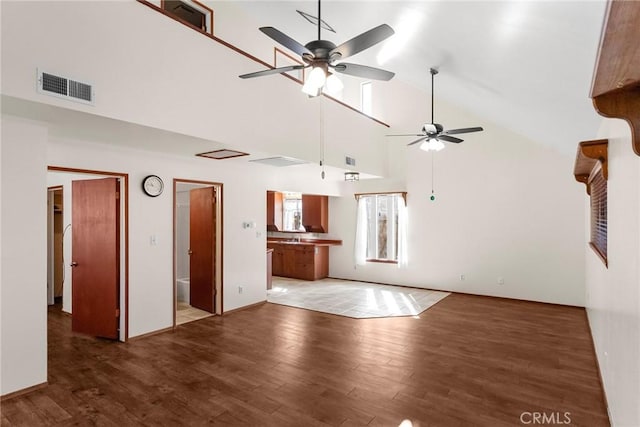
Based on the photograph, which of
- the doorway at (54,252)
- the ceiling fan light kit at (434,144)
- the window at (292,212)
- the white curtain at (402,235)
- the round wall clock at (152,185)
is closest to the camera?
the round wall clock at (152,185)

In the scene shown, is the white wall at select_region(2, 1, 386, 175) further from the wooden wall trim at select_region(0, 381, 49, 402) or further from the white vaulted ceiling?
the wooden wall trim at select_region(0, 381, 49, 402)

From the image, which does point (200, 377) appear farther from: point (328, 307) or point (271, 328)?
point (328, 307)

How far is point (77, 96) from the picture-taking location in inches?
109

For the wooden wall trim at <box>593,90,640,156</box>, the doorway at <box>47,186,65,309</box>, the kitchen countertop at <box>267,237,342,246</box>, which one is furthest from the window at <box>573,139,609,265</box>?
the doorway at <box>47,186,65,309</box>

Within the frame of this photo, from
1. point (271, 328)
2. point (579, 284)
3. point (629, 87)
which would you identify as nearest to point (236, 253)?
point (271, 328)

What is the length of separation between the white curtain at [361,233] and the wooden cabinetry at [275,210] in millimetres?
2343

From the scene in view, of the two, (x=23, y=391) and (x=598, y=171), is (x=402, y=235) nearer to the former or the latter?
(x=598, y=171)

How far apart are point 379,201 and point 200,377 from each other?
5.81m

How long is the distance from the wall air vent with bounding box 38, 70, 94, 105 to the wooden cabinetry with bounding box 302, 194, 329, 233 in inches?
241

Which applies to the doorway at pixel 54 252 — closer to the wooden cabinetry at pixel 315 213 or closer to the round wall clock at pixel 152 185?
the round wall clock at pixel 152 185

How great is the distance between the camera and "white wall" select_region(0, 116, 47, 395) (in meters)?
3.03

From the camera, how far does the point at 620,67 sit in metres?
0.91

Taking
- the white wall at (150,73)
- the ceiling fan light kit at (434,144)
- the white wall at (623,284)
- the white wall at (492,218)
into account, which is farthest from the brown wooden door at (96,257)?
the white wall at (492,218)

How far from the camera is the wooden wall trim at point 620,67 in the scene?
71 cm
